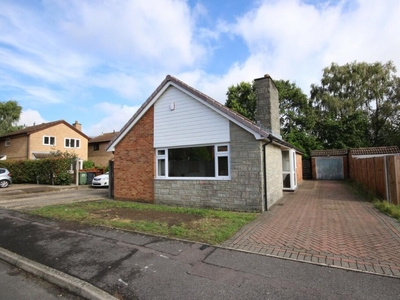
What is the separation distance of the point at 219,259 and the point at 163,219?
3539 millimetres

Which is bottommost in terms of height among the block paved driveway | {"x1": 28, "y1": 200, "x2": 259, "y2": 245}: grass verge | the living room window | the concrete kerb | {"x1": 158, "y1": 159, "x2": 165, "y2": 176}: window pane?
the concrete kerb

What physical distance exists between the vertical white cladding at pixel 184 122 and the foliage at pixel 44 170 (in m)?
13.9

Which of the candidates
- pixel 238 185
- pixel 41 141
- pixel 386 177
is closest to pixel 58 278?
pixel 238 185

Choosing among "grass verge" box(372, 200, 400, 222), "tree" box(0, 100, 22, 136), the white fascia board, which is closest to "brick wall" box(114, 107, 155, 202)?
the white fascia board

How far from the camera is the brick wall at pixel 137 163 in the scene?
1119cm

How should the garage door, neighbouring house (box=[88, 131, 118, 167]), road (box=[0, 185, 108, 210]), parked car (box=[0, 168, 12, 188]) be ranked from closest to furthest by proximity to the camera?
1. road (box=[0, 185, 108, 210])
2. parked car (box=[0, 168, 12, 188])
3. the garage door
4. neighbouring house (box=[88, 131, 118, 167])

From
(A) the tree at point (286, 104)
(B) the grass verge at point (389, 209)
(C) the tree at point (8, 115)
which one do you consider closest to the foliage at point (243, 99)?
(A) the tree at point (286, 104)

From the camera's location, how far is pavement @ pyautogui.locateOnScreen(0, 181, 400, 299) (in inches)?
138

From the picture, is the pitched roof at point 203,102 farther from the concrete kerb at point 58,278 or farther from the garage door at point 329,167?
the garage door at point 329,167

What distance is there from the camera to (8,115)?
4356cm

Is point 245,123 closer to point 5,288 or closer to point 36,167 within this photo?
point 5,288

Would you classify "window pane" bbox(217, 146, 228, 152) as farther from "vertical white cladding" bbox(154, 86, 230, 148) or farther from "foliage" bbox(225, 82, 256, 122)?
"foliage" bbox(225, 82, 256, 122)

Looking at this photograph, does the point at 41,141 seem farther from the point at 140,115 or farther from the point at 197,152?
the point at 197,152

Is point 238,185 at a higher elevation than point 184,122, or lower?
lower
